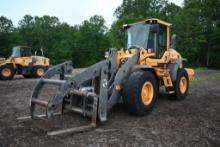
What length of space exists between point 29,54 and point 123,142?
1499 cm

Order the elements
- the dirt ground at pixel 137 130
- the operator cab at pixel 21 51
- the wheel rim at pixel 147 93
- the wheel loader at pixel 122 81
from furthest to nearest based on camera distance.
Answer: the operator cab at pixel 21 51 → the wheel rim at pixel 147 93 → the wheel loader at pixel 122 81 → the dirt ground at pixel 137 130

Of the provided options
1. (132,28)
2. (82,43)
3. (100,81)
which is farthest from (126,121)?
(82,43)

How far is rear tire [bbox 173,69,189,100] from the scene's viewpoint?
820 cm

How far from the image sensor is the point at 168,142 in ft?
15.4

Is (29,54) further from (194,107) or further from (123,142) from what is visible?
(123,142)

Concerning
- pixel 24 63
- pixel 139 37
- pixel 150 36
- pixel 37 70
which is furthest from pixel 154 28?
pixel 37 70

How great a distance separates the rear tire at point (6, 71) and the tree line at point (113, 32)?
16.1 m

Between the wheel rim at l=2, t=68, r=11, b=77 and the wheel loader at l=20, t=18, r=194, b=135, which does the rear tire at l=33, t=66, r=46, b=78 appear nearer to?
the wheel rim at l=2, t=68, r=11, b=77

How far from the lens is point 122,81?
6016mm

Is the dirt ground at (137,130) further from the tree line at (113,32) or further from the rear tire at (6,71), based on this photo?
the tree line at (113,32)

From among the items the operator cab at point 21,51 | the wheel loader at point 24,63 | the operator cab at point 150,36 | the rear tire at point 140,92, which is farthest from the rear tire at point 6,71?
the rear tire at point 140,92

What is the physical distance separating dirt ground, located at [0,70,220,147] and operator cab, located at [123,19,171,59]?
1714 mm

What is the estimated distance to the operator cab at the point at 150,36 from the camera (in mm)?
7441

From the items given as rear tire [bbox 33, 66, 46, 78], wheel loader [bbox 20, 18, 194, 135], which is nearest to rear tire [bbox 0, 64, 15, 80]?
rear tire [bbox 33, 66, 46, 78]
